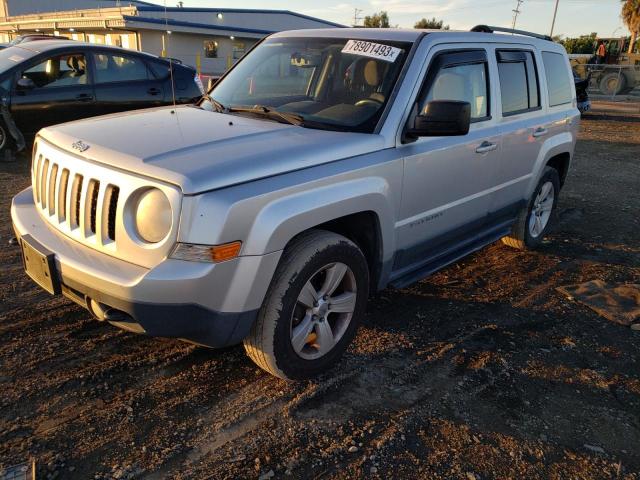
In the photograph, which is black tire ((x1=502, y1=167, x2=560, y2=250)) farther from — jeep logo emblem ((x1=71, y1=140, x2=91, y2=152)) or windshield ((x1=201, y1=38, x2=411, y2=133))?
jeep logo emblem ((x1=71, y1=140, x2=91, y2=152))

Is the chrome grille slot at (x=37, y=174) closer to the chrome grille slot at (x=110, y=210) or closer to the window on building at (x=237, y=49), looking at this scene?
the chrome grille slot at (x=110, y=210)

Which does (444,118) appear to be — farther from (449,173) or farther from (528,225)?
(528,225)

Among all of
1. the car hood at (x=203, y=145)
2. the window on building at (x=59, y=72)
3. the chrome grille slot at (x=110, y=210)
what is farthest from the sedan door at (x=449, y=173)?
the window on building at (x=59, y=72)

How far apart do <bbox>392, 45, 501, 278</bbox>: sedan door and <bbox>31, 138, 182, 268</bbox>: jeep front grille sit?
62.4 inches

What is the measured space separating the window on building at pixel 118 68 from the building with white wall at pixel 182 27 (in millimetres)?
22562

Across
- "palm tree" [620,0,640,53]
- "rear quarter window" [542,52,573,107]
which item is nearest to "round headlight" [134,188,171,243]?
"rear quarter window" [542,52,573,107]

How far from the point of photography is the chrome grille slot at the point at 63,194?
109 inches

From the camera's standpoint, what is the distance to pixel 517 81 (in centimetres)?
446

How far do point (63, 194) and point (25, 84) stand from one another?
231 inches

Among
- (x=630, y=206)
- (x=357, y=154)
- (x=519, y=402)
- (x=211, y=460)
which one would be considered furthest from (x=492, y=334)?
(x=630, y=206)

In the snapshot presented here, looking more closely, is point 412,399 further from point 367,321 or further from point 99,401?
point 99,401

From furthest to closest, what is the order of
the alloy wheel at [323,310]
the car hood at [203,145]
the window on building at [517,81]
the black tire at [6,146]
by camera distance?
1. the black tire at [6,146]
2. the window on building at [517,81]
3. the alloy wheel at [323,310]
4. the car hood at [203,145]

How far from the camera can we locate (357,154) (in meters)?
2.96

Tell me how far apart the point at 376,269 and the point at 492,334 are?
1.05 metres
